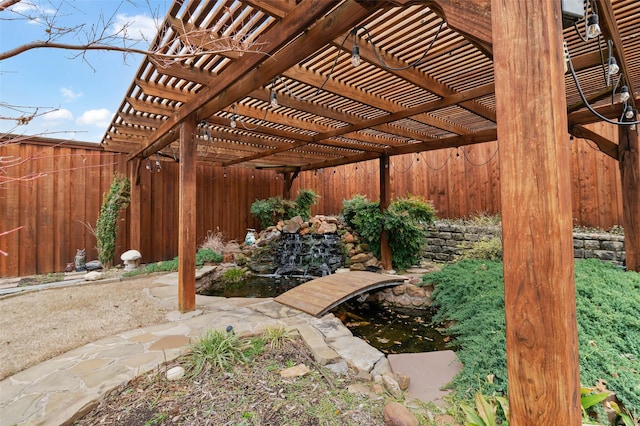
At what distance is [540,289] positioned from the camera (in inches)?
36.4

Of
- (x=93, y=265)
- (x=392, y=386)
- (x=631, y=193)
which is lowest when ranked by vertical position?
(x=392, y=386)

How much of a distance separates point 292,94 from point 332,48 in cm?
93

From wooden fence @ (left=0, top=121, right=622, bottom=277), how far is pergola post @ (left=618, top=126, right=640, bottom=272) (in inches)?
52.8

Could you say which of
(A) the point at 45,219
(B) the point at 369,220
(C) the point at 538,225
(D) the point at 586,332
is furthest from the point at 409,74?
(A) the point at 45,219

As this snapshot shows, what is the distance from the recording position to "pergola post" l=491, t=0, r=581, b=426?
2.98 feet

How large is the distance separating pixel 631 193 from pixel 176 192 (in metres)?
8.12

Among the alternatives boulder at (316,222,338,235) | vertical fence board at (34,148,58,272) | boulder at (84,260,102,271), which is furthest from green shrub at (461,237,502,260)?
vertical fence board at (34,148,58,272)

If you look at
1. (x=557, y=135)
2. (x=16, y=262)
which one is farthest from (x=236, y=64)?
(x=16, y=262)

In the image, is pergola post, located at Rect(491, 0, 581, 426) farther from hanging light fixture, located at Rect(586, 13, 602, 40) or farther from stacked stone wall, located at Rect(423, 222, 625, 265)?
stacked stone wall, located at Rect(423, 222, 625, 265)

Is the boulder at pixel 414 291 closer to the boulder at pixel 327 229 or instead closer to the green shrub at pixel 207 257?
the boulder at pixel 327 229

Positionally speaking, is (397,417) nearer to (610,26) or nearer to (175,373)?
(175,373)

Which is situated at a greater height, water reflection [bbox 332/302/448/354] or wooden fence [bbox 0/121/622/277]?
wooden fence [bbox 0/121/622/277]

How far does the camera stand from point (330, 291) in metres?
3.83

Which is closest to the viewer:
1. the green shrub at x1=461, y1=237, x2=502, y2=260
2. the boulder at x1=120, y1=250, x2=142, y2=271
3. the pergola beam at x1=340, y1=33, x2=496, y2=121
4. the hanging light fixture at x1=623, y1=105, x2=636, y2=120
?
the pergola beam at x1=340, y1=33, x2=496, y2=121
